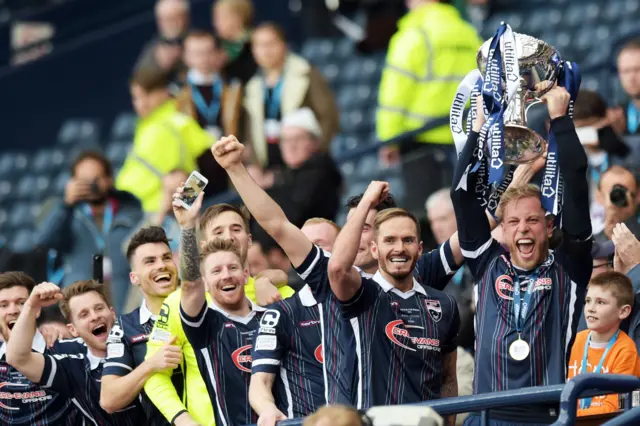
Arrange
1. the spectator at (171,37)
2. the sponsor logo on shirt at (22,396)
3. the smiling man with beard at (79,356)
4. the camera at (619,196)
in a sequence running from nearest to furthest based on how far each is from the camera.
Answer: the smiling man with beard at (79,356), the sponsor logo on shirt at (22,396), the camera at (619,196), the spectator at (171,37)

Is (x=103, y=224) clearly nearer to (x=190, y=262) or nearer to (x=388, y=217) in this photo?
(x=190, y=262)

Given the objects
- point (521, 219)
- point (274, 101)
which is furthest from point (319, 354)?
point (274, 101)

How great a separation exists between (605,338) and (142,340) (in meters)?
2.22

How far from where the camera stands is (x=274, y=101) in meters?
11.6

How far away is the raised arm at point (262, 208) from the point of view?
6832 mm

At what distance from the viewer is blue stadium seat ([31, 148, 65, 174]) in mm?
15547

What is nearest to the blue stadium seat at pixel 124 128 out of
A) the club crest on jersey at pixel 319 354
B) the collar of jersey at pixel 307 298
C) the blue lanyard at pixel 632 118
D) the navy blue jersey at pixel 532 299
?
the blue lanyard at pixel 632 118

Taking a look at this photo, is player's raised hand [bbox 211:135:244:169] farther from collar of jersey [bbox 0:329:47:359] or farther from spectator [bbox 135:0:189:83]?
spectator [bbox 135:0:189:83]

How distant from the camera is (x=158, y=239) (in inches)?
308

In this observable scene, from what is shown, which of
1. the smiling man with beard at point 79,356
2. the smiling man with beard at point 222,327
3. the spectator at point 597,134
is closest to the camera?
the smiling man with beard at point 222,327

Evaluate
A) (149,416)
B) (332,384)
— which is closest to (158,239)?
(149,416)

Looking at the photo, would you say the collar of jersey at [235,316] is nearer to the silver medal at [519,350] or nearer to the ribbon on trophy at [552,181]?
the silver medal at [519,350]

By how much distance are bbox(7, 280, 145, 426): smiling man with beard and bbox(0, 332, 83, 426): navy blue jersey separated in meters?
0.06

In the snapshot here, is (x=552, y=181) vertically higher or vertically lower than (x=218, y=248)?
higher
